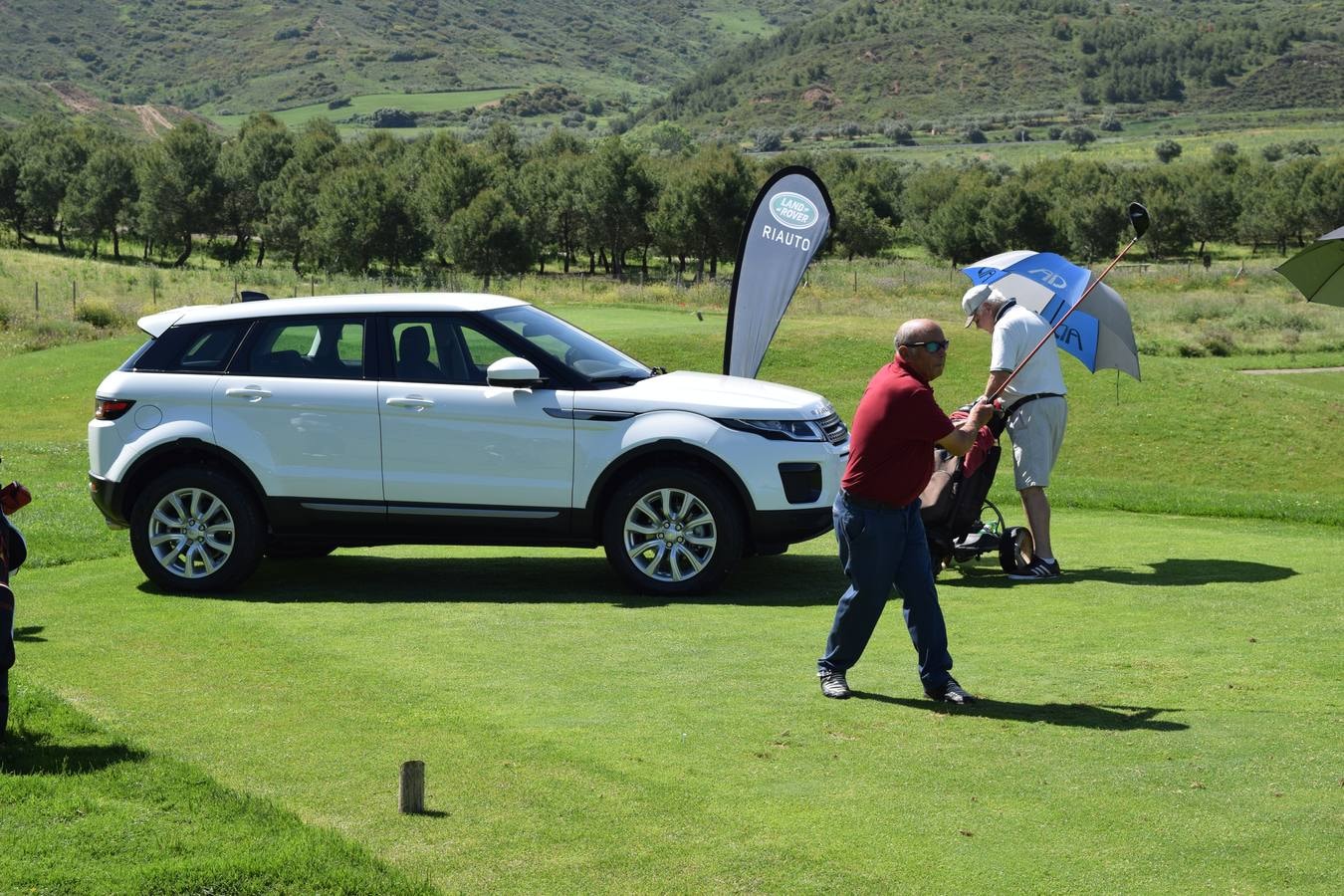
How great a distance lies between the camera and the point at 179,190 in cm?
9694

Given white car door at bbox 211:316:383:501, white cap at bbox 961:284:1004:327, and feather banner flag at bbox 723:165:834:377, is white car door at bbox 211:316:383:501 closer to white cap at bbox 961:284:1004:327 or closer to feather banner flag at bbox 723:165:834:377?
white cap at bbox 961:284:1004:327

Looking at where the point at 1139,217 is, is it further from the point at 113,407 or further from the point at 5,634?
the point at 5,634

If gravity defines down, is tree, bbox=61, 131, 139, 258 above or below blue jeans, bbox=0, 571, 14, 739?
above

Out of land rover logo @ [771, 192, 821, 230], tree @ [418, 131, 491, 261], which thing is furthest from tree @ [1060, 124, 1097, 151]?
land rover logo @ [771, 192, 821, 230]

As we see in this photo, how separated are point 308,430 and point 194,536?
Answer: 1060 mm

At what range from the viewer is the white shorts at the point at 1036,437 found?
35.0 ft

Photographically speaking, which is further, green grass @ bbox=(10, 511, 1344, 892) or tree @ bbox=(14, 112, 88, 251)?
tree @ bbox=(14, 112, 88, 251)

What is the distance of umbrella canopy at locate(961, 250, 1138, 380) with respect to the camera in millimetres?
11492

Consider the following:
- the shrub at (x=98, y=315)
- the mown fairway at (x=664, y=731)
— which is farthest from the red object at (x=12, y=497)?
the shrub at (x=98, y=315)

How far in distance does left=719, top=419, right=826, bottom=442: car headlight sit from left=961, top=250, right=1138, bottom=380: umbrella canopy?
7.36 feet

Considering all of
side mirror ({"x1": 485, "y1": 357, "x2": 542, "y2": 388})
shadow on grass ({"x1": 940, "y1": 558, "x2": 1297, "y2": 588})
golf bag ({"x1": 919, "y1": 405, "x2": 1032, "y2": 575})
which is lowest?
shadow on grass ({"x1": 940, "y1": 558, "x2": 1297, "y2": 588})

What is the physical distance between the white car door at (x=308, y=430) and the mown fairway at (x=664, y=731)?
0.81 meters

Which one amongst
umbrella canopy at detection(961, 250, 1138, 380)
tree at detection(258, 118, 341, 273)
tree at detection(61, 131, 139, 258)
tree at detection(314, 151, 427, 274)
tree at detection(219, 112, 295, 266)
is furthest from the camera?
tree at detection(219, 112, 295, 266)

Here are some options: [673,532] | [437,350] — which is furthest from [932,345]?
[437,350]
